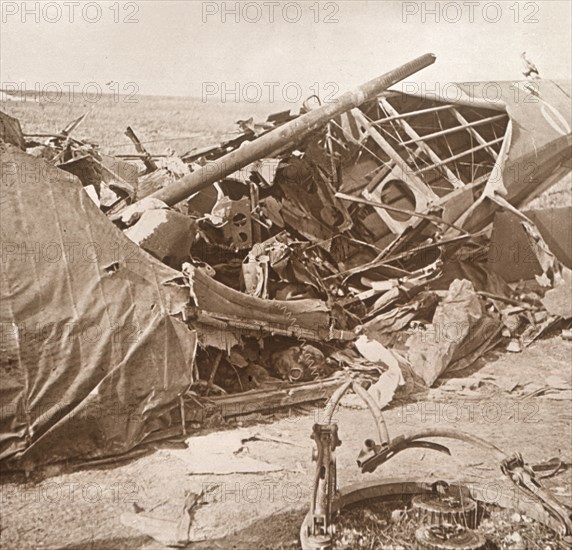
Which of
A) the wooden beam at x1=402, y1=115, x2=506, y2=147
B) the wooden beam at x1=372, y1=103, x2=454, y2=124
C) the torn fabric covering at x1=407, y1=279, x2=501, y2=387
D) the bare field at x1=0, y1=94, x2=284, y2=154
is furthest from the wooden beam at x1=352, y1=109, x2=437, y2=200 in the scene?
the bare field at x1=0, y1=94, x2=284, y2=154

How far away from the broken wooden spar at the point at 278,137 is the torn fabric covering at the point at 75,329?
1.69m

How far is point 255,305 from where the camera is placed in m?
5.92

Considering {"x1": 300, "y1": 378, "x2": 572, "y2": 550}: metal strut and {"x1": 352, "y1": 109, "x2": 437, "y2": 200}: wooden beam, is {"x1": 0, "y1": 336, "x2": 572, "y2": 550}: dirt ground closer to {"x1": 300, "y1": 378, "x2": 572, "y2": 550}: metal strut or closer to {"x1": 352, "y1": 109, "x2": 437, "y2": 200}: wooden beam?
{"x1": 300, "y1": 378, "x2": 572, "y2": 550}: metal strut

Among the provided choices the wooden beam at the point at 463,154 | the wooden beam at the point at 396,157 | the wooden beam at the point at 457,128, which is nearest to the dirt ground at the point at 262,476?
the wooden beam at the point at 396,157

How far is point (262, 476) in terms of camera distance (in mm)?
4543

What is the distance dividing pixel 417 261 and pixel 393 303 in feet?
3.14

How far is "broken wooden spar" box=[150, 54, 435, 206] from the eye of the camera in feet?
22.3

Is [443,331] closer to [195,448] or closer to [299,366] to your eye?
[299,366]

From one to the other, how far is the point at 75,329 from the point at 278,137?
4040mm

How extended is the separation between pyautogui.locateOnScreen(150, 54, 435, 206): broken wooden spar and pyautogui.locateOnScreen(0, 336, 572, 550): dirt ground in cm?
270

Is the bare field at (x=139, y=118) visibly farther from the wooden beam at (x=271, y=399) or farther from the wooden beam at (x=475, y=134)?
the wooden beam at (x=271, y=399)

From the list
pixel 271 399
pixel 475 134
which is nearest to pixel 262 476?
pixel 271 399

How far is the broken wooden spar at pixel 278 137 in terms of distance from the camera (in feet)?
22.3

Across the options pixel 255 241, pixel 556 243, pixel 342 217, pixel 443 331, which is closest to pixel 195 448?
pixel 255 241
